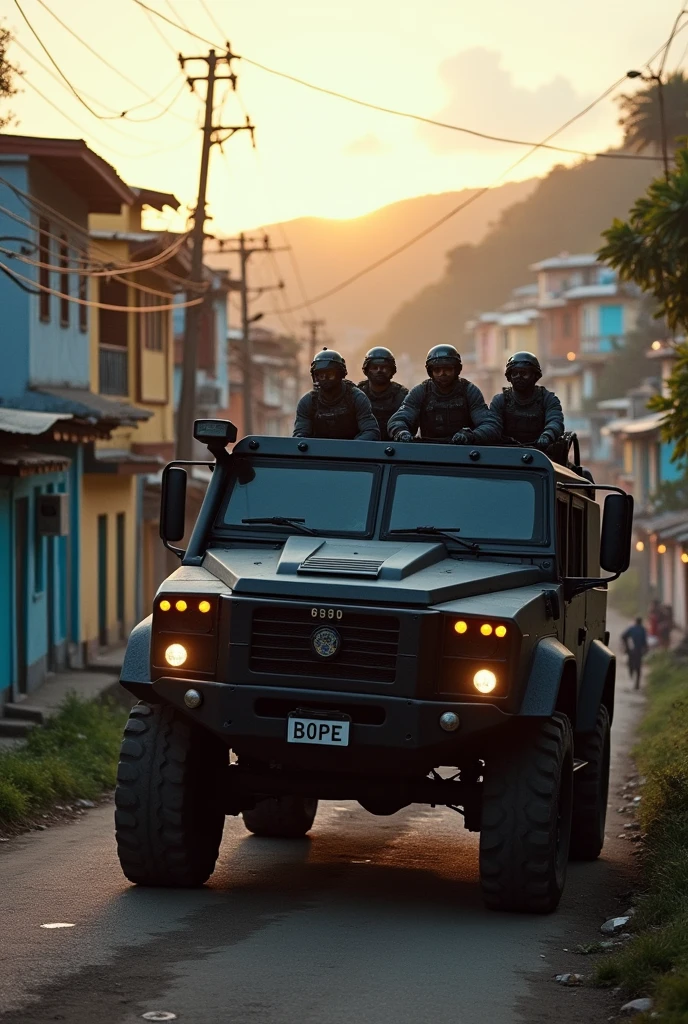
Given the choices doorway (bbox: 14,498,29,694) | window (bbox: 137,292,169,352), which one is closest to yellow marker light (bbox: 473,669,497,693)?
doorway (bbox: 14,498,29,694)

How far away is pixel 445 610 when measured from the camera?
8.73 metres

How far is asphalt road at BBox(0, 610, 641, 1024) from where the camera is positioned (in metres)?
7.07

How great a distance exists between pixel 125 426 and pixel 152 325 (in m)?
8.14

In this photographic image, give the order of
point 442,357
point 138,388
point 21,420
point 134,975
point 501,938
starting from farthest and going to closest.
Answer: point 138,388 → point 21,420 → point 442,357 → point 501,938 → point 134,975

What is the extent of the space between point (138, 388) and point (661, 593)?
26.1 metres

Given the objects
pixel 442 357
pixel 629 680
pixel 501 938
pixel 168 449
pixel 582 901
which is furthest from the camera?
pixel 629 680

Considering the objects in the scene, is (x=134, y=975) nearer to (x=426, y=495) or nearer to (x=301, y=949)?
(x=301, y=949)

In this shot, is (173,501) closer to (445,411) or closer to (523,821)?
(445,411)

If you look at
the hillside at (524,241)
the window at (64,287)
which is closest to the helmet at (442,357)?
the window at (64,287)

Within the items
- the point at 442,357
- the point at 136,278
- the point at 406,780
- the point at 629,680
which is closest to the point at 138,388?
the point at 136,278

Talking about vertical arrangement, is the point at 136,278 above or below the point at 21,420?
above

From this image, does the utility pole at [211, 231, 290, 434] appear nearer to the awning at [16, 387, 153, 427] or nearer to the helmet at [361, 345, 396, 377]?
the awning at [16, 387, 153, 427]

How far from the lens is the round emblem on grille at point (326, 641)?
875cm

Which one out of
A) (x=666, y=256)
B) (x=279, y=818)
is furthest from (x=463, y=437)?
(x=666, y=256)
